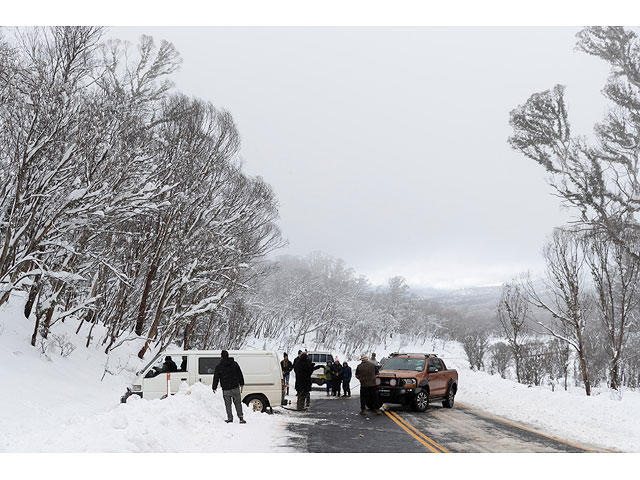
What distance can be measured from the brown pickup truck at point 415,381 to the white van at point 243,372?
365cm

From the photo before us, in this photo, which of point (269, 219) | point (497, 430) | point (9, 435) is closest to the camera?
point (9, 435)

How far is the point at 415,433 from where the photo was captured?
499 inches

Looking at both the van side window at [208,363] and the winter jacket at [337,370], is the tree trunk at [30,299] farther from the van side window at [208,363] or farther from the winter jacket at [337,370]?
the winter jacket at [337,370]

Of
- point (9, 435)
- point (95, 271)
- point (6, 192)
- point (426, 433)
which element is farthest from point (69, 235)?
point (426, 433)

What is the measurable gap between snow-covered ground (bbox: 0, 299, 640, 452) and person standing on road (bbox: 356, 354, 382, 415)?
90.2 inches

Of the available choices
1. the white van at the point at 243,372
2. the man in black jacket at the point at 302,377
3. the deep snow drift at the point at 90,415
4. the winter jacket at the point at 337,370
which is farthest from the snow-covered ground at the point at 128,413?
the winter jacket at the point at 337,370

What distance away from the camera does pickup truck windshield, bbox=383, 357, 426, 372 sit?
1873cm

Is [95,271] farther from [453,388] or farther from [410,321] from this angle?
[410,321]

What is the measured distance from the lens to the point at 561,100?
2478 centimetres

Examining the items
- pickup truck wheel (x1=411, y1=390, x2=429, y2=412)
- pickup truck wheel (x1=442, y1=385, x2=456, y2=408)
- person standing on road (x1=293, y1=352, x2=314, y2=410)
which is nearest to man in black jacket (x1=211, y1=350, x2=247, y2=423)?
person standing on road (x1=293, y1=352, x2=314, y2=410)

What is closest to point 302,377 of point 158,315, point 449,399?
point 449,399

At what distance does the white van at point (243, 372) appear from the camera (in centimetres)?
1596

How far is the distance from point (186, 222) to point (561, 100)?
1800 cm

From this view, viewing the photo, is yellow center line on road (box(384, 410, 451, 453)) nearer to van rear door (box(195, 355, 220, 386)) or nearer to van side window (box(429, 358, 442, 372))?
van side window (box(429, 358, 442, 372))
